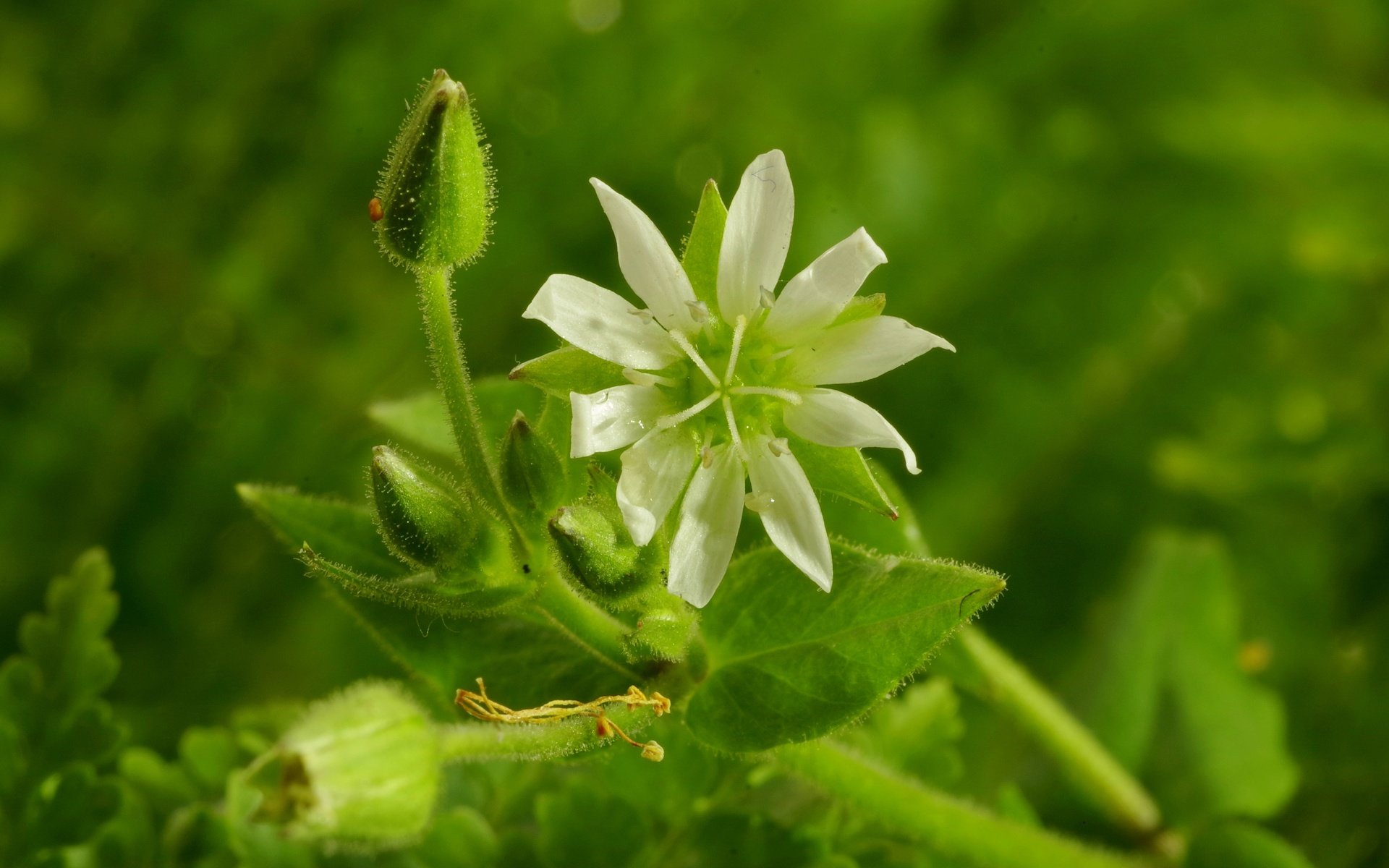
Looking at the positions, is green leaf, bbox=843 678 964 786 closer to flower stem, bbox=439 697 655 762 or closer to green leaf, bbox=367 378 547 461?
flower stem, bbox=439 697 655 762

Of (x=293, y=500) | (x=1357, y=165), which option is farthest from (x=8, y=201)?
(x=1357, y=165)

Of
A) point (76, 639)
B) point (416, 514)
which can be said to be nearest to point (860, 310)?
point (416, 514)

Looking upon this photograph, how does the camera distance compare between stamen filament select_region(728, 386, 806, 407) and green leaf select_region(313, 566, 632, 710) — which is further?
green leaf select_region(313, 566, 632, 710)

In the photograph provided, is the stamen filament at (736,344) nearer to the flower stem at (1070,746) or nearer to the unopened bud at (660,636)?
the unopened bud at (660,636)

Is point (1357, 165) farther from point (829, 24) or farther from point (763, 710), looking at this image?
point (763, 710)

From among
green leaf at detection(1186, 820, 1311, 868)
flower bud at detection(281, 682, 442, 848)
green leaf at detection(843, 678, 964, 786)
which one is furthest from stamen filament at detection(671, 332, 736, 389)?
green leaf at detection(1186, 820, 1311, 868)
